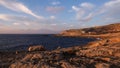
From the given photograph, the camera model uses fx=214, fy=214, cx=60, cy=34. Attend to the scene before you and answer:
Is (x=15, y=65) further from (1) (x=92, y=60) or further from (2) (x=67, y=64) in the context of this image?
(1) (x=92, y=60)

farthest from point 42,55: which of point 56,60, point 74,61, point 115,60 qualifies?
point 115,60

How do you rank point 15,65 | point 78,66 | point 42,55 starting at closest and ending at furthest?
point 78,66, point 15,65, point 42,55

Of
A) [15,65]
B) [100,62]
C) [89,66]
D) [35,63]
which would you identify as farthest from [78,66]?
[15,65]

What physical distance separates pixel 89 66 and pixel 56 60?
103 inches

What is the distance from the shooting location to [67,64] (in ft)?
49.1

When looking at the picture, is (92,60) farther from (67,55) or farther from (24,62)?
(24,62)

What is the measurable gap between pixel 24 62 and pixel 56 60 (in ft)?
7.77

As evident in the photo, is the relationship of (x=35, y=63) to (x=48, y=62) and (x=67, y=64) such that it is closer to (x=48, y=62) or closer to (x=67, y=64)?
(x=48, y=62)

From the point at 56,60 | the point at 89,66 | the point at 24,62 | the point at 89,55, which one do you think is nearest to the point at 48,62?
the point at 56,60

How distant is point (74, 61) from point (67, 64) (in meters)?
A: 1.04

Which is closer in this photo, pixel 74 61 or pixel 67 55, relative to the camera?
pixel 74 61

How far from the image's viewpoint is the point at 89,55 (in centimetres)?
1814

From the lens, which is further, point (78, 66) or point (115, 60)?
point (115, 60)

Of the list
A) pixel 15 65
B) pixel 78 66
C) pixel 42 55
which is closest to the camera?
pixel 78 66
